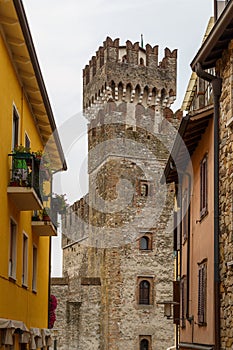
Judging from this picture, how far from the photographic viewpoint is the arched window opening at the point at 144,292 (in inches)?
1537

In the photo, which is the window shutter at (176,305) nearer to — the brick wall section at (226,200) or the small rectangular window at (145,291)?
the brick wall section at (226,200)

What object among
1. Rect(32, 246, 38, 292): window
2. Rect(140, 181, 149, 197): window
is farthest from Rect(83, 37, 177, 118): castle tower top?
Rect(32, 246, 38, 292): window

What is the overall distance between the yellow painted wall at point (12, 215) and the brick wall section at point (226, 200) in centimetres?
334

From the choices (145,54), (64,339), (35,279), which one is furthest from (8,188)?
(145,54)

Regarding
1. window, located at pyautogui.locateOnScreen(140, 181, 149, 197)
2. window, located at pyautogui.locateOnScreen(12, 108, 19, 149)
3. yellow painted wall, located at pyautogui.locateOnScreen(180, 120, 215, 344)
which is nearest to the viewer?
window, located at pyautogui.locateOnScreen(12, 108, 19, 149)

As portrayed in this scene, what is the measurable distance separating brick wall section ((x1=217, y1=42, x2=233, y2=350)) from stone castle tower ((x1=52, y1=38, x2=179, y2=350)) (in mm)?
25302

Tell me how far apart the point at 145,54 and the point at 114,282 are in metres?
13.1

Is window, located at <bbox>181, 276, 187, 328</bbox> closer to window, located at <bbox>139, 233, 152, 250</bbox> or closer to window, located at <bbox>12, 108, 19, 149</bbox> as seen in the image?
window, located at <bbox>12, 108, 19, 149</bbox>

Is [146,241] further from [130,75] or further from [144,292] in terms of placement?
[130,75]

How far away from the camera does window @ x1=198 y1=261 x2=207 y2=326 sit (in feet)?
47.2

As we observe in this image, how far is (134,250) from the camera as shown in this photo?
39438mm

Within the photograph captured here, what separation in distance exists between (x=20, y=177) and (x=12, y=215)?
3.32 feet

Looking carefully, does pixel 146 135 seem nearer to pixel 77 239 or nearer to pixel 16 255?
pixel 77 239

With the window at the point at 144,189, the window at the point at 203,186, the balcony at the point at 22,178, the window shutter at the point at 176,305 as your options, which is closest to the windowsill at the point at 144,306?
the window at the point at 144,189
